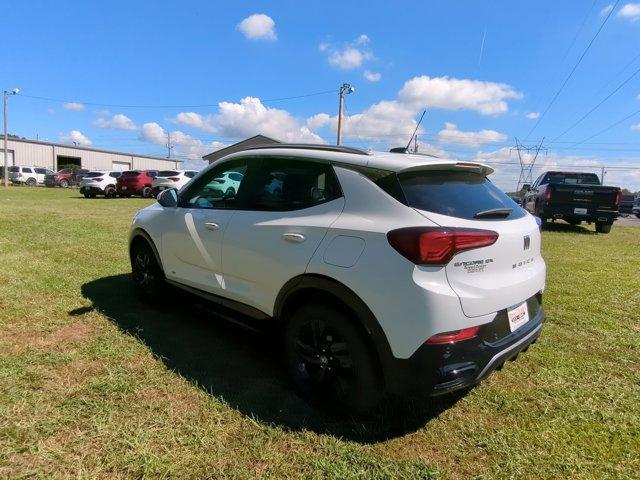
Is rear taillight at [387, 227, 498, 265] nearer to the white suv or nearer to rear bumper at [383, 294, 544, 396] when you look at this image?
the white suv

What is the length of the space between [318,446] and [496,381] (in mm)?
1557

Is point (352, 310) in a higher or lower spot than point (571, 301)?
higher

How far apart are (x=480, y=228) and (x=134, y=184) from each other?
26185mm

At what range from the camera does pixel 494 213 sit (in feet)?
9.29

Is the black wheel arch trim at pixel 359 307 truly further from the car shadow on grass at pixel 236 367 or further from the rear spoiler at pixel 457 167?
the rear spoiler at pixel 457 167

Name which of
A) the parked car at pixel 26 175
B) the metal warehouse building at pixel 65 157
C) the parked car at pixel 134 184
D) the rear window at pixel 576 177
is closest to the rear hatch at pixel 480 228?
the rear window at pixel 576 177

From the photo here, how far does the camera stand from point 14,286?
17.3 feet

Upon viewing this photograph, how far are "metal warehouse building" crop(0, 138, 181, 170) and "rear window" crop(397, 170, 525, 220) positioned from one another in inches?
2344

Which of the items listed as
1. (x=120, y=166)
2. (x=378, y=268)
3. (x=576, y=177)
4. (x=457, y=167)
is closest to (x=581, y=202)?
(x=576, y=177)

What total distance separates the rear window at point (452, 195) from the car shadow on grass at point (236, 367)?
1.32m

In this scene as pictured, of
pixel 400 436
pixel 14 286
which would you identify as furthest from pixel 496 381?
pixel 14 286

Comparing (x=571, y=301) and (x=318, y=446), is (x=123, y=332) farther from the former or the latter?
(x=571, y=301)

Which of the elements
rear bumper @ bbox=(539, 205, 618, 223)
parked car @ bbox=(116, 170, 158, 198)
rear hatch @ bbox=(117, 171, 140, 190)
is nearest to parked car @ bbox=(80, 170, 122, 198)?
parked car @ bbox=(116, 170, 158, 198)

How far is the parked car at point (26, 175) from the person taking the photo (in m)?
41.0
